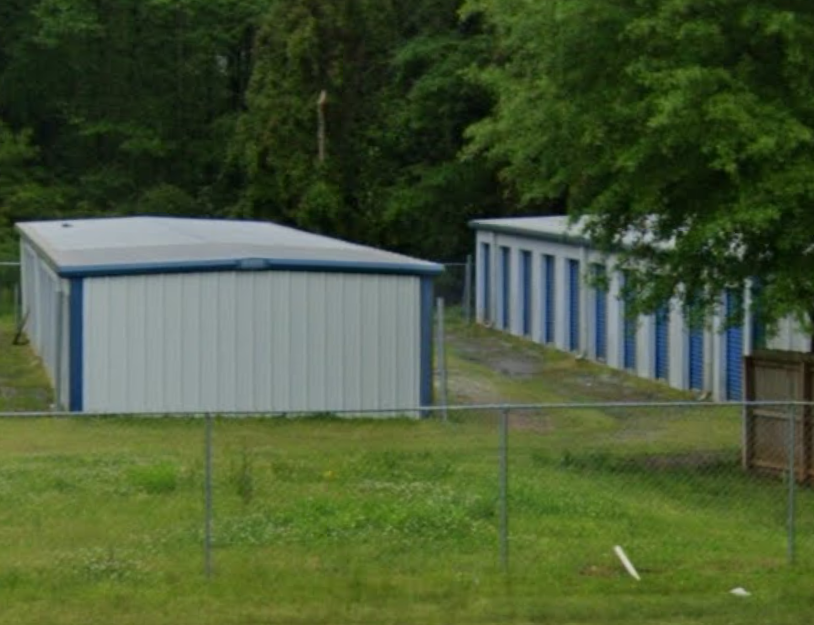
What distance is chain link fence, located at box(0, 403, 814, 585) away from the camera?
55.9ft

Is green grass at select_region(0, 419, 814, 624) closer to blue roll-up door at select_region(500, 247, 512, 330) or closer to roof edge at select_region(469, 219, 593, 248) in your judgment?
roof edge at select_region(469, 219, 593, 248)

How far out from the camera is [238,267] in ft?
98.3

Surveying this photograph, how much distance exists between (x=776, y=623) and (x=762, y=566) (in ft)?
5.90

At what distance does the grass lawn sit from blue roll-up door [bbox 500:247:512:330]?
28.6m

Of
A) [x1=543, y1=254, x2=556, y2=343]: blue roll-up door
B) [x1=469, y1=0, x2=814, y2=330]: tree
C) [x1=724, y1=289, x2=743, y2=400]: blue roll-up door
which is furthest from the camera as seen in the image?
[x1=543, y1=254, x2=556, y2=343]: blue roll-up door

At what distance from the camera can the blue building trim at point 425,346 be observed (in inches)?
1210

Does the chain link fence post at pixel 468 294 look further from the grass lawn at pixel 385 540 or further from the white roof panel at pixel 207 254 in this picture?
the grass lawn at pixel 385 540

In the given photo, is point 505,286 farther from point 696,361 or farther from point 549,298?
point 696,361

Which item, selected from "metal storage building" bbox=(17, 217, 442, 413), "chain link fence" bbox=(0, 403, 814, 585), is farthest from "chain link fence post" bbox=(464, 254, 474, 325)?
"chain link fence" bbox=(0, 403, 814, 585)

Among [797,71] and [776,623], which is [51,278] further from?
[776,623]

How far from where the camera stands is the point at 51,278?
3653 cm

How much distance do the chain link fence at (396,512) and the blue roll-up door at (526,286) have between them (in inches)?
1027

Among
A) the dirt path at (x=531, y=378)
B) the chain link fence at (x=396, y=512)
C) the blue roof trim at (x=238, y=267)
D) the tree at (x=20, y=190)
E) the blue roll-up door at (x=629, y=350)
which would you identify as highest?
the tree at (x=20, y=190)

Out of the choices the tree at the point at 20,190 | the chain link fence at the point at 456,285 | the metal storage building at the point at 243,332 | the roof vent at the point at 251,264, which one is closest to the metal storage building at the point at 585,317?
the chain link fence at the point at 456,285
